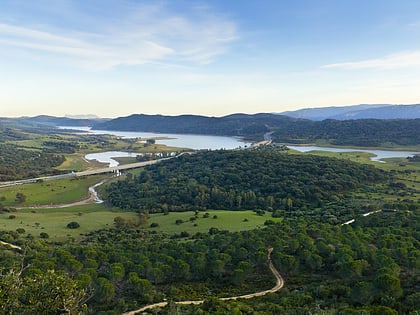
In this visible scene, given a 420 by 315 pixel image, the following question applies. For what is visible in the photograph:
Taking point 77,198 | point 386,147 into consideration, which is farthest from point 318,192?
point 386,147

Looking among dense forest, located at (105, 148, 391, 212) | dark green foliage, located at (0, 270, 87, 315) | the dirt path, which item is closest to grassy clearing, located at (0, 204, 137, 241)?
dense forest, located at (105, 148, 391, 212)

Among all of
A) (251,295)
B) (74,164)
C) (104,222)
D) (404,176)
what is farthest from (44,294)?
(74,164)

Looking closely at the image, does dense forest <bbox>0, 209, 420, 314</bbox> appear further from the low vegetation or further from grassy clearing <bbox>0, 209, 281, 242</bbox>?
grassy clearing <bbox>0, 209, 281, 242</bbox>

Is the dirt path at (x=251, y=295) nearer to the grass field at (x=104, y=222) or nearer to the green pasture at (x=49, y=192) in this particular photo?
the grass field at (x=104, y=222)

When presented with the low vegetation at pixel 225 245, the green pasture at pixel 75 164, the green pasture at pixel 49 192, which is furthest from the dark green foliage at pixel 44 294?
the green pasture at pixel 75 164

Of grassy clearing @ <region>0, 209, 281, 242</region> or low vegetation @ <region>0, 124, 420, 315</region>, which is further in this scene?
grassy clearing @ <region>0, 209, 281, 242</region>

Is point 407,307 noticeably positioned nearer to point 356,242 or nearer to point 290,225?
point 356,242
